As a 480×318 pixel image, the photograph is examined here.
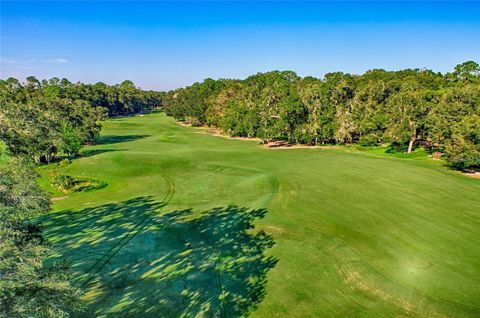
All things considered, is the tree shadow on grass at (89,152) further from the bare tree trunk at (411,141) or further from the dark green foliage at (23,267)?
the bare tree trunk at (411,141)

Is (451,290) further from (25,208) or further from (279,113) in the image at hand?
(279,113)

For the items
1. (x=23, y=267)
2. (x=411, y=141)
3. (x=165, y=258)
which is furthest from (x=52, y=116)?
(x=411, y=141)

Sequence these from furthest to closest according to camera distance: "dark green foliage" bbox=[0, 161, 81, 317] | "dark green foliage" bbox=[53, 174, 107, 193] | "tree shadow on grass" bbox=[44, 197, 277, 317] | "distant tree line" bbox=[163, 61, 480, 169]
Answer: "distant tree line" bbox=[163, 61, 480, 169], "dark green foliage" bbox=[53, 174, 107, 193], "tree shadow on grass" bbox=[44, 197, 277, 317], "dark green foliage" bbox=[0, 161, 81, 317]

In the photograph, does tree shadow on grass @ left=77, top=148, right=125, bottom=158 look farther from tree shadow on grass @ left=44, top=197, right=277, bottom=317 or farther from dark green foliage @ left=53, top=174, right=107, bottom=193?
tree shadow on grass @ left=44, top=197, right=277, bottom=317

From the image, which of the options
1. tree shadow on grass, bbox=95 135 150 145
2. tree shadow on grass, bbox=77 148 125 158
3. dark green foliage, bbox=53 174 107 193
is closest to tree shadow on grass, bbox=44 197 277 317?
dark green foliage, bbox=53 174 107 193

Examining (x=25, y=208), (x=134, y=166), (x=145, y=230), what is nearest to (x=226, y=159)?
(x=134, y=166)

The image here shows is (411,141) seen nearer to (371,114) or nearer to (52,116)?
(371,114)

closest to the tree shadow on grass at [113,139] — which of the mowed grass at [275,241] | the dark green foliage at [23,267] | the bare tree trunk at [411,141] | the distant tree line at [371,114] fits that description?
the distant tree line at [371,114]
